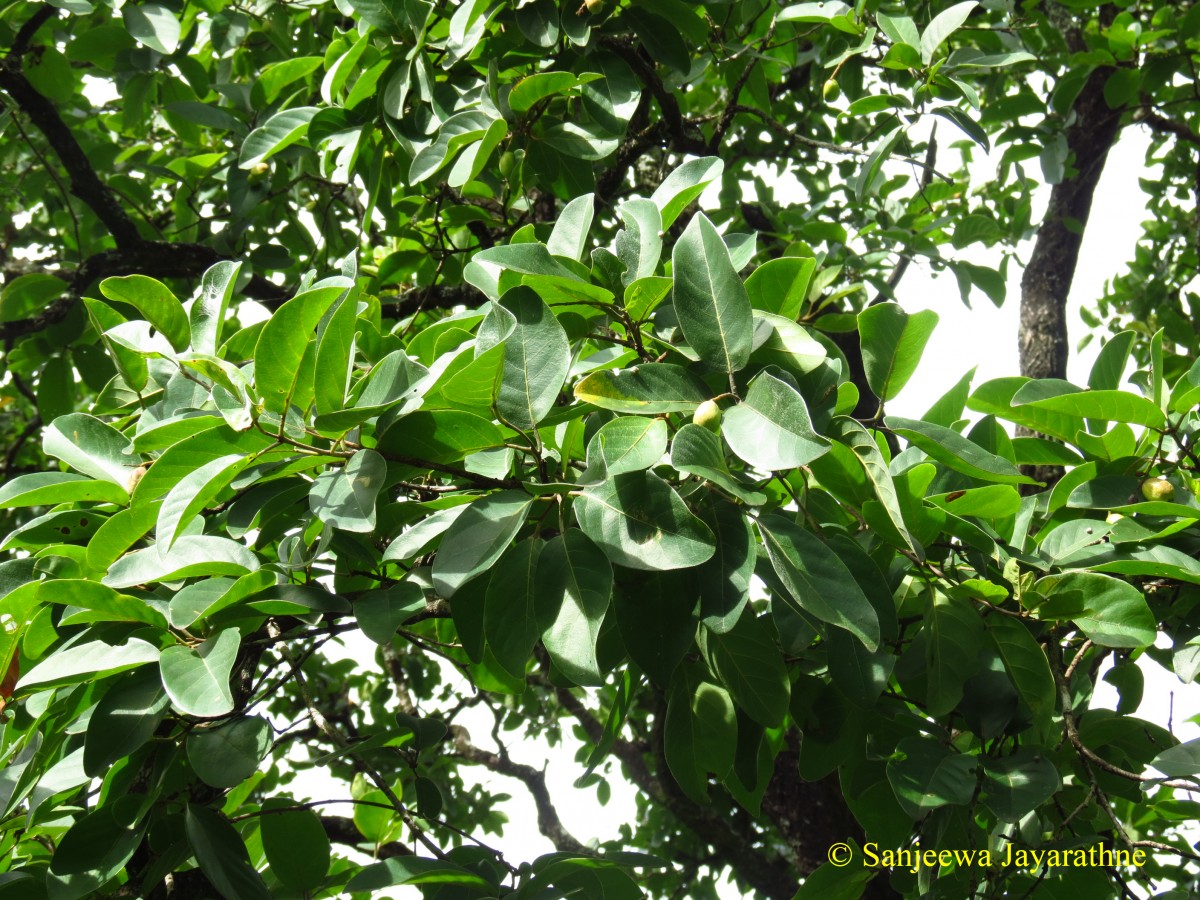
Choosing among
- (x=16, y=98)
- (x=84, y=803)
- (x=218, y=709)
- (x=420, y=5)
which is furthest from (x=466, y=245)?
(x=218, y=709)

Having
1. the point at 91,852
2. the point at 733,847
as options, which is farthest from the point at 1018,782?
the point at 733,847

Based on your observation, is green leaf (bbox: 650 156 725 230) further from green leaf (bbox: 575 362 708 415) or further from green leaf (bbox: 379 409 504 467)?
green leaf (bbox: 379 409 504 467)

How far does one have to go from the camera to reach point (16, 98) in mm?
2363

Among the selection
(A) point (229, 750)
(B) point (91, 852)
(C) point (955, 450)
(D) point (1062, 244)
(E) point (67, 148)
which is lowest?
(B) point (91, 852)

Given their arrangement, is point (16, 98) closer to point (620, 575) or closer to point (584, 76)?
point (584, 76)

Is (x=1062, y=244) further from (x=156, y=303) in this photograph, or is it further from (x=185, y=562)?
(x=185, y=562)

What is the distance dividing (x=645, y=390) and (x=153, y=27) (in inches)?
67.0

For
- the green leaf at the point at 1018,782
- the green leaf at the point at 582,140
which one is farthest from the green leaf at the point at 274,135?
the green leaf at the point at 1018,782

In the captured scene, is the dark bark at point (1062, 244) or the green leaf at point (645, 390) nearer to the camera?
the green leaf at point (645, 390)

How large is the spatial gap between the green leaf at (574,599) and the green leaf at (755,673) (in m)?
0.21

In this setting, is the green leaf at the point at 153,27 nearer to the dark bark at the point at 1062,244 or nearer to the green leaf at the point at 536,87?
the green leaf at the point at 536,87

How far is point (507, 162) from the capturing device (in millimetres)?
1867

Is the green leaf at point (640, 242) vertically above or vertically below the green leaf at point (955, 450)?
above

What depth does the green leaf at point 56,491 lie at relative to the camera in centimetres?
108
